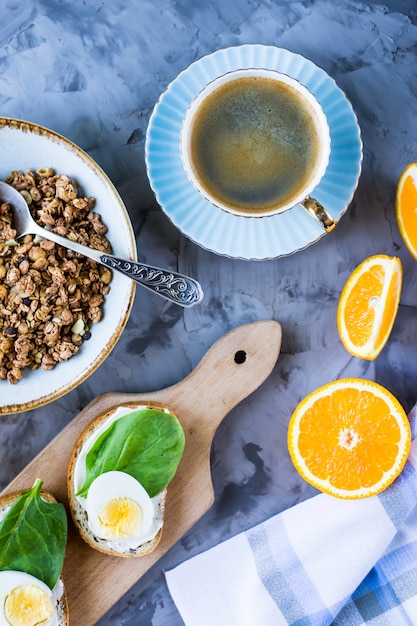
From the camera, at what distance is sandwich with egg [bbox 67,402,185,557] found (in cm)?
162

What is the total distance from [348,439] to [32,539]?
0.72 m

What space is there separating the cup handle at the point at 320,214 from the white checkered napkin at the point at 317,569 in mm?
511

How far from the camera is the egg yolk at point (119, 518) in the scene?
1.62m

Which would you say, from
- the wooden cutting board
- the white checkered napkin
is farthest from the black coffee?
the white checkered napkin

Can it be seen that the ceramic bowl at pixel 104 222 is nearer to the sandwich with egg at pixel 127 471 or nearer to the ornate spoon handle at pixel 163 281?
the ornate spoon handle at pixel 163 281

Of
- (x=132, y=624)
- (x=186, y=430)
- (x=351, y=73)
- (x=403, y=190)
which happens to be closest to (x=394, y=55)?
(x=351, y=73)

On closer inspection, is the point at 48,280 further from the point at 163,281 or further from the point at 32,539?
the point at 32,539

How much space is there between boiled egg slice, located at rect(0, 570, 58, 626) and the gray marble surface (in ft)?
0.74

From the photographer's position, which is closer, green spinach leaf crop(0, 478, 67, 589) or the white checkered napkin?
green spinach leaf crop(0, 478, 67, 589)

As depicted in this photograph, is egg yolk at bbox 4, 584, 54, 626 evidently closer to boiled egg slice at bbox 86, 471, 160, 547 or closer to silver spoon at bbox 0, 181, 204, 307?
boiled egg slice at bbox 86, 471, 160, 547

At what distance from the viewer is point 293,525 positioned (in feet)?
5.82

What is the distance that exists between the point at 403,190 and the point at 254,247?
1.16ft

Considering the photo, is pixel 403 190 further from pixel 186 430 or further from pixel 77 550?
pixel 77 550

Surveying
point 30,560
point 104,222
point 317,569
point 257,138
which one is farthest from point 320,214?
point 30,560
